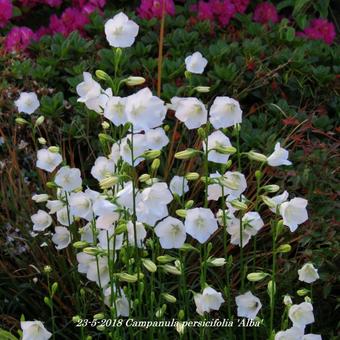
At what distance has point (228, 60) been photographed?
385cm

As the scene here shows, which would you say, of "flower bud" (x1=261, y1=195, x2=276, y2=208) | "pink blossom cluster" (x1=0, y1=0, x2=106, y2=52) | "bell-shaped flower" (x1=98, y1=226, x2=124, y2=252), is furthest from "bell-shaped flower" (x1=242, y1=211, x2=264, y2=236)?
"pink blossom cluster" (x1=0, y1=0, x2=106, y2=52)

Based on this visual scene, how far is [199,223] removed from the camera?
7.32 ft

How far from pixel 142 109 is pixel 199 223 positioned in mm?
332

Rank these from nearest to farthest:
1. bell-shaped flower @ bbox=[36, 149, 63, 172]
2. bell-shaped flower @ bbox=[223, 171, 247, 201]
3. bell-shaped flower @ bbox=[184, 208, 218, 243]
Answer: bell-shaped flower @ bbox=[184, 208, 218, 243]
bell-shaped flower @ bbox=[223, 171, 247, 201]
bell-shaped flower @ bbox=[36, 149, 63, 172]

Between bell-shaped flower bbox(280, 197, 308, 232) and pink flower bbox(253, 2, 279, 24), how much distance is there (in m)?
2.25

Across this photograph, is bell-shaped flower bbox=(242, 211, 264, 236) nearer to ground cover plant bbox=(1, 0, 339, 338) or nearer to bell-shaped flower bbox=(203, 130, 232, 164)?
ground cover plant bbox=(1, 0, 339, 338)

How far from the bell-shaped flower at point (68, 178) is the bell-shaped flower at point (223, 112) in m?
0.44

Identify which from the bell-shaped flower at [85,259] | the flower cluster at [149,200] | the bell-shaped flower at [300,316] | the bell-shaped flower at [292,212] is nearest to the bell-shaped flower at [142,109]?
the flower cluster at [149,200]

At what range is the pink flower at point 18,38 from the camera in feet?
13.2

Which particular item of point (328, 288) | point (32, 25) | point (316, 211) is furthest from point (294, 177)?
point (32, 25)

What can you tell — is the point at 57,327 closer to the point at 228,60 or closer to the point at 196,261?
the point at 196,261

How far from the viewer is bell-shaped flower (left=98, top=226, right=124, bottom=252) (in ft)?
7.74

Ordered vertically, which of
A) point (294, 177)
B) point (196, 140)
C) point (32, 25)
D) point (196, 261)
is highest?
point (32, 25)

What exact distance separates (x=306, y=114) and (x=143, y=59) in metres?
0.73
